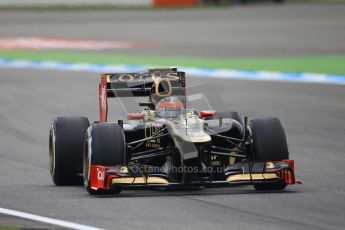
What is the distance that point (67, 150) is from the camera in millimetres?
13477

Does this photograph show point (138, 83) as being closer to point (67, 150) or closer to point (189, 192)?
point (67, 150)

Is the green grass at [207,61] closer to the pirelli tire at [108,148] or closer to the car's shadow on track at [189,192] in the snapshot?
the car's shadow on track at [189,192]

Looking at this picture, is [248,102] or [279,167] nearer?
[279,167]

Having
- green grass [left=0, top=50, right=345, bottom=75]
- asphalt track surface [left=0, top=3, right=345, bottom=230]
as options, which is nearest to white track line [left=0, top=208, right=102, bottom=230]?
asphalt track surface [left=0, top=3, right=345, bottom=230]

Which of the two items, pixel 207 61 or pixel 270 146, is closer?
pixel 270 146

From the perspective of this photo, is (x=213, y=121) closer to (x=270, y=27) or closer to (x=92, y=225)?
(x=92, y=225)

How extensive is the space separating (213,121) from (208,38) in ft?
81.8

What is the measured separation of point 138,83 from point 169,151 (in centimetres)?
187

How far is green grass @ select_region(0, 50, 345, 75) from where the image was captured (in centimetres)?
2870

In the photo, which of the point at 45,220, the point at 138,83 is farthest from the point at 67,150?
the point at 45,220

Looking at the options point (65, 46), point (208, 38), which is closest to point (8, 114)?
point (65, 46)

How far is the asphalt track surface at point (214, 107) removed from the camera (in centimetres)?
1112

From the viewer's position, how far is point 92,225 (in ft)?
34.8

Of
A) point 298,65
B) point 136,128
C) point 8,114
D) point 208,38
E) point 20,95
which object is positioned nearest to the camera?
point 136,128
